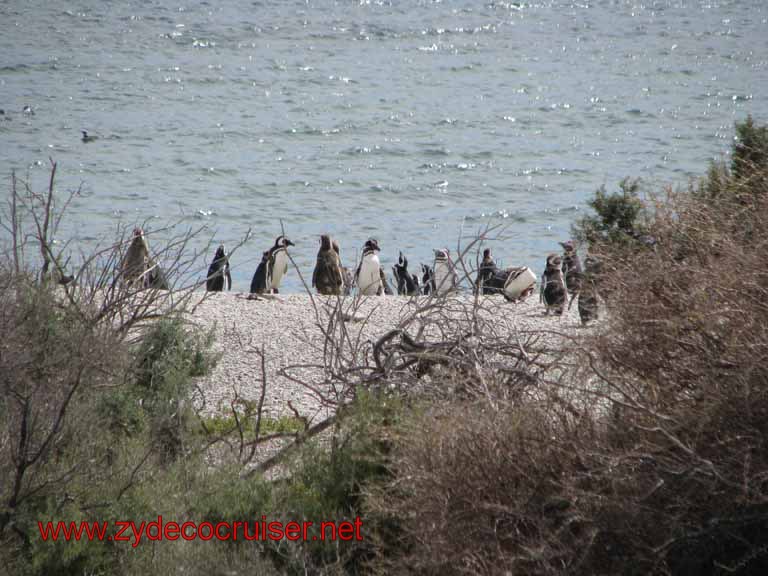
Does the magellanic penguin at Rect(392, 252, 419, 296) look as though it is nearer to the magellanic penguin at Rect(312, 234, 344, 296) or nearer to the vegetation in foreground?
the magellanic penguin at Rect(312, 234, 344, 296)

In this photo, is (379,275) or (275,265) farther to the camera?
(379,275)

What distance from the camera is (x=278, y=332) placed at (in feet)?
33.4

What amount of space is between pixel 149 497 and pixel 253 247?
19.9 meters

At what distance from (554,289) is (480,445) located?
7.33 m

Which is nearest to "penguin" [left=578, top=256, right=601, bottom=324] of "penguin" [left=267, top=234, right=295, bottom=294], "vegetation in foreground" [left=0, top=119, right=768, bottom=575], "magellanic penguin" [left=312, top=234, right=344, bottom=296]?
"vegetation in foreground" [left=0, top=119, right=768, bottom=575]

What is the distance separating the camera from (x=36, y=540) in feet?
17.4

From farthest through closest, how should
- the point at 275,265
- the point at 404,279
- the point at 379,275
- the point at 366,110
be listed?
the point at 366,110
the point at 404,279
the point at 379,275
the point at 275,265

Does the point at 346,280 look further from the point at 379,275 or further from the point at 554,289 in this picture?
the point at 379,275

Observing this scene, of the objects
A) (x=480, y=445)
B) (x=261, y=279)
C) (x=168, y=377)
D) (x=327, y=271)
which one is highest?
(x=480, y=445)

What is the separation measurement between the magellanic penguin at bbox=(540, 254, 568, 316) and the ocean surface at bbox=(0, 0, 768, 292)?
802 cm

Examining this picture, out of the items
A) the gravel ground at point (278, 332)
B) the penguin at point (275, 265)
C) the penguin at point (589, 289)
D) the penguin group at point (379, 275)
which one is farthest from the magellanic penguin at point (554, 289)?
the penguin at point (589, 289)

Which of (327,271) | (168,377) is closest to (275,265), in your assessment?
(327,271)

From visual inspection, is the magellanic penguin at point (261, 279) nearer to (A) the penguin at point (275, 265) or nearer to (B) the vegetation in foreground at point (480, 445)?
(A) the penguin at point (275, 265)

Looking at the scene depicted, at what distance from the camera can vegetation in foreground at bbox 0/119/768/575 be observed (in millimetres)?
3982
